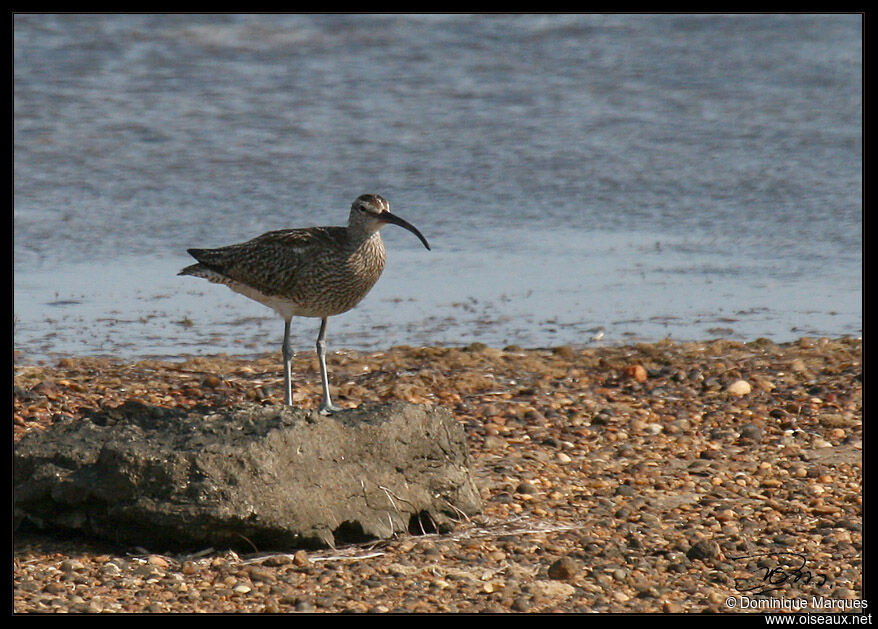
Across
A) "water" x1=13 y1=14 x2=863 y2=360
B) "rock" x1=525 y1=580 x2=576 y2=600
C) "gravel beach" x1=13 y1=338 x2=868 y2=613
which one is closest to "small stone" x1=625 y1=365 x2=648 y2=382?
"gravel beach" x1=13 y1=338 x2=868 y2=613

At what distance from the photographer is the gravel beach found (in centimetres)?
502

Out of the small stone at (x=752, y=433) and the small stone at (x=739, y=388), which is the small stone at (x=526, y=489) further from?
the small stone at (x=739, y=388)

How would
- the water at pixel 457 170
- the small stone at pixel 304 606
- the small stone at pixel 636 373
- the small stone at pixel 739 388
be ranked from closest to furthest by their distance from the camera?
the small stone at pixel 304 606, the small stone at pixel 739 388, the small stone at pixel 636 373, the water at pixel 457 170

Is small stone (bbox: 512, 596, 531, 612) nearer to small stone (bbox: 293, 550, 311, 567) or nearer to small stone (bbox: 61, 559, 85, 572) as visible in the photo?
small stone (bbox: 293, 550, 311, 567)

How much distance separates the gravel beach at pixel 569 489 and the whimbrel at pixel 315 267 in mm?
530

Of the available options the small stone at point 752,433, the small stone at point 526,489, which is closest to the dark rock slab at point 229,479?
the small stone at point 526,489

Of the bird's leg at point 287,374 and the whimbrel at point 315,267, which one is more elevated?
the whimbrel at point 315,267

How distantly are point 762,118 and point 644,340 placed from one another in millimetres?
6446

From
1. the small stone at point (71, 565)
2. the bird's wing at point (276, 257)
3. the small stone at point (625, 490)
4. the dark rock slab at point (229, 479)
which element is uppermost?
the bird's wing at point (276, 257)

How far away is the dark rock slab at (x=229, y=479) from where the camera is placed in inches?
201

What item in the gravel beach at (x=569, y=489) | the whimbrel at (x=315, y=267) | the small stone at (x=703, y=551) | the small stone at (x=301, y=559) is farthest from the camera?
the whimbrel at (x=315, y=267)

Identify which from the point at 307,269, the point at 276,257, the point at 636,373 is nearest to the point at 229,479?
the point at 307,269

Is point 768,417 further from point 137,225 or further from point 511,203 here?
point 137,225
